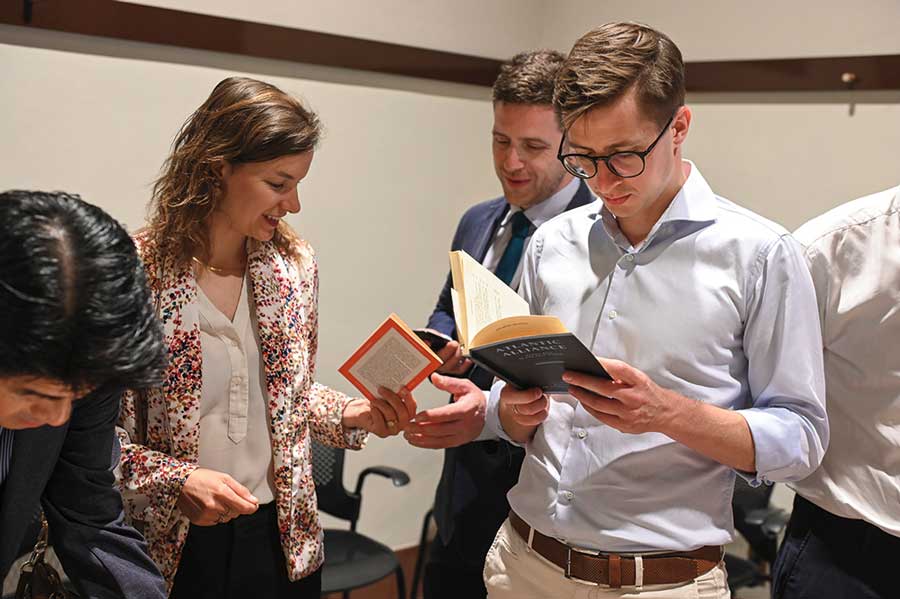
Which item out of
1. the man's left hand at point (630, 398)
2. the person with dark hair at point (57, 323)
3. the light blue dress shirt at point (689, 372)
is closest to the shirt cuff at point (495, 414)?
the light blue dress shirt at point (689, 372)

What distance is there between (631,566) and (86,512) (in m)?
0.98

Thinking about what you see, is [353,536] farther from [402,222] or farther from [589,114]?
[589,114]

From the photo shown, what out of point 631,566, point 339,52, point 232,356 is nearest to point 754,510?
point 631,566

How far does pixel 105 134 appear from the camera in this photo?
339cm

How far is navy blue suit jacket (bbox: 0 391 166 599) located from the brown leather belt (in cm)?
76

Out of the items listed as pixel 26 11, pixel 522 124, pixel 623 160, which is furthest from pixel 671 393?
pixel 26 11

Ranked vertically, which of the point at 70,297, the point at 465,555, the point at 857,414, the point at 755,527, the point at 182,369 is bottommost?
the point at 755,527

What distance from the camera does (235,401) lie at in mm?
2225

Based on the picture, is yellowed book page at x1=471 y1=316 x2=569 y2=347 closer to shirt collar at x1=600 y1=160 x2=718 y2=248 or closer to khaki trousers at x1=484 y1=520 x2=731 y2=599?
shirt collar at x1=600 y1=160 x2=718 y2=248

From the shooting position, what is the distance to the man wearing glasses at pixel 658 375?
181cm

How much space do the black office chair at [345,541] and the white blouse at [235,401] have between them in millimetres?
1272

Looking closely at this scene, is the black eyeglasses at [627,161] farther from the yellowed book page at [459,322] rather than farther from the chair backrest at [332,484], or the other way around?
the chair backrest at [332,484]

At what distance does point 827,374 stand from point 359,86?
2563 millimetres

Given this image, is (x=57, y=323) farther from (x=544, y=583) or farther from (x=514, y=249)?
(x=514, y=249)
